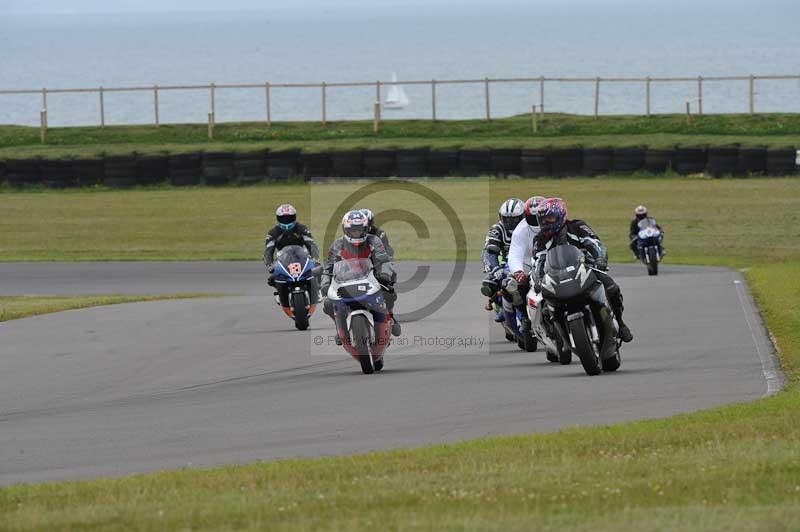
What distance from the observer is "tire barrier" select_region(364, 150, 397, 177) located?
44.3 m

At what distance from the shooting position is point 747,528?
702 cm

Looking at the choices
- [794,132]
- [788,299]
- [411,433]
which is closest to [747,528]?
[411,433]

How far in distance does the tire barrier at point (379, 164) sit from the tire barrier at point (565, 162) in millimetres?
4971

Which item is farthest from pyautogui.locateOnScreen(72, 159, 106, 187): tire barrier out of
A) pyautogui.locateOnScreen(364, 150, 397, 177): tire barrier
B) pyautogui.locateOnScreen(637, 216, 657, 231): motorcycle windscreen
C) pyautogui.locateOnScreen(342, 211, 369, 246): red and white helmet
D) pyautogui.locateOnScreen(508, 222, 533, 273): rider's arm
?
pyautogui.locateOnScreen(342, 211, 369, 246): red and white helmet

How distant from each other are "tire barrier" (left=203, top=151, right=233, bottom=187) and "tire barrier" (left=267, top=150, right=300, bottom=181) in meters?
1.27

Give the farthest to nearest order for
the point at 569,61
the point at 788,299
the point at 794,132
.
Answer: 1. the point at 569,61
2. the point at 794,132
3. the point at 788,299

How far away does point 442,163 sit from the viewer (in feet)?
145

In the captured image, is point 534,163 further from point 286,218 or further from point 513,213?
point 513,213

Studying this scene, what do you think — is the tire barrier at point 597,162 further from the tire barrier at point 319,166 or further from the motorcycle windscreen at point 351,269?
the motorcycle windscreen at point 351,269

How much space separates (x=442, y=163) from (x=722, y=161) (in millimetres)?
8542

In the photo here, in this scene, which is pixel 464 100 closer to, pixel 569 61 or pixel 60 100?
pixel 60 100

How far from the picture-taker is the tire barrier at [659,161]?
4559cm

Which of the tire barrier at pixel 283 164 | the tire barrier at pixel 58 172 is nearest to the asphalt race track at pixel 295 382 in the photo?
the tire barrier at pixel 283 164

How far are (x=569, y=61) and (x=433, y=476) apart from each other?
598ft
